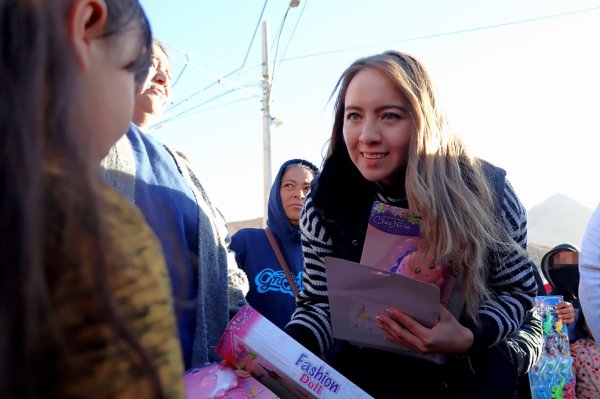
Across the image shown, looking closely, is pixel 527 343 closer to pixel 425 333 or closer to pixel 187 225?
pixel 425 333

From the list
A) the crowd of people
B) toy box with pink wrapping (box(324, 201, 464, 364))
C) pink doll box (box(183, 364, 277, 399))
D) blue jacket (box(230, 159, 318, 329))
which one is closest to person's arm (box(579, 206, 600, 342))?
the crowd of people

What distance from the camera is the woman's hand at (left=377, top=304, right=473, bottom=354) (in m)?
1.65

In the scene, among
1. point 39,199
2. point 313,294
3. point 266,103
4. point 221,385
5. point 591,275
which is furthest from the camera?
point 266,103

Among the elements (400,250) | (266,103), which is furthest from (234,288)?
(266,103)

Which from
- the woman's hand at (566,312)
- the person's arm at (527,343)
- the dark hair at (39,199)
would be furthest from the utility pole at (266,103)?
the dark hair at (39,199)

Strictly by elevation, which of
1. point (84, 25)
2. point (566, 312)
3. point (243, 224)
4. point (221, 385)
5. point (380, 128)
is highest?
point (84, 25)

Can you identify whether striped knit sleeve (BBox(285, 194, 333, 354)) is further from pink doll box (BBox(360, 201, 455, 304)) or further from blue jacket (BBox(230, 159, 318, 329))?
blue jacket (BBox(230, 159, 318, 329))

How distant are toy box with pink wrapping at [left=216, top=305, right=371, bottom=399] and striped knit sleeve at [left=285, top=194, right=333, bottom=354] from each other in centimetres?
49

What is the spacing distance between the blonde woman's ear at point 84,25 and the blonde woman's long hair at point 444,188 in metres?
1.24

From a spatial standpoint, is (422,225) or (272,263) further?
(272,263)

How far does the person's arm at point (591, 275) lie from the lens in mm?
2160

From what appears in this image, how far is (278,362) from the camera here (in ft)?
4.34

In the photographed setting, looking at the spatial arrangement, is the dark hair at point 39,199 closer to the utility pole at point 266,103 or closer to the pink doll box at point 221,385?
the pink doll box at point 221,385

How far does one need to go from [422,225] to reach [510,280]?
37 cm
